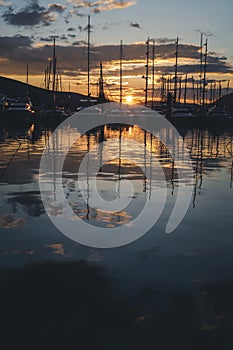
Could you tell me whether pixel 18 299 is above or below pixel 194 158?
below

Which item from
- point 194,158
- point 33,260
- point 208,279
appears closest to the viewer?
point 208,279

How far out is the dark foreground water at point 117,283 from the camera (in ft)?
Result: 13.8

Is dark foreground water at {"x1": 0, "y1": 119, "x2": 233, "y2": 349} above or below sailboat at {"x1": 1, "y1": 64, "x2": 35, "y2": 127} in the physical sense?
below

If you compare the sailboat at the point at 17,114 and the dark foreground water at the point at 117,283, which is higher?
the sailboat at the point at 17,114

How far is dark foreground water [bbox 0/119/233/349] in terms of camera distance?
165 inches

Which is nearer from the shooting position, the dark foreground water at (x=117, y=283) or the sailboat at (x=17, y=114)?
the dark foreground water at (x=117, y=283)

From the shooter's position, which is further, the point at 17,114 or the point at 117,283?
the point at 17,114

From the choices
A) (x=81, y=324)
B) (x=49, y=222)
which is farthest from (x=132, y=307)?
(x=49, y=222)

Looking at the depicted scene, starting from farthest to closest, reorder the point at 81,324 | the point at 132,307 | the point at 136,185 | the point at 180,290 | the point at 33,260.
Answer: the point at 136,185 < the point at 33,260 < the point at 180,290 < the point at 132,307 < the point at 81,324

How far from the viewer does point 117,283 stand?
5406mm

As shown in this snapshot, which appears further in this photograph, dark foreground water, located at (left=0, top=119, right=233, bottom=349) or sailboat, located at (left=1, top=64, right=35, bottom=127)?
sailboat, located at (left=1, top=64, right=35, bottom=127)

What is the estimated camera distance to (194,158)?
19.4 meters

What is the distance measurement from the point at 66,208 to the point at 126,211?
1372mm

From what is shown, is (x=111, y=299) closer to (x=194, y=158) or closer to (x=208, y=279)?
(x=208, y=279)
